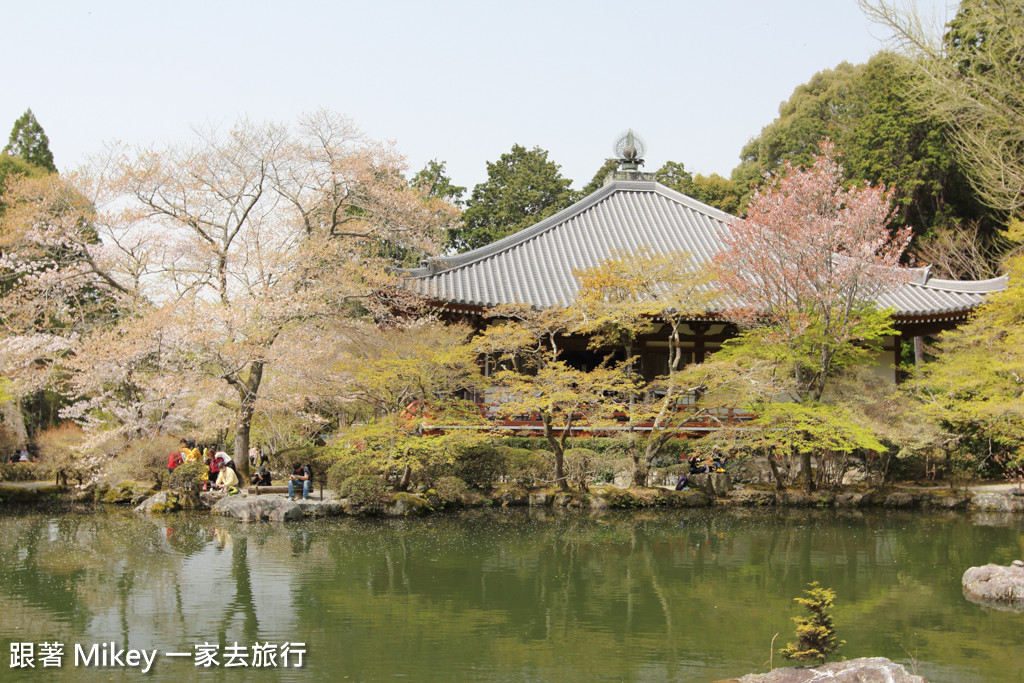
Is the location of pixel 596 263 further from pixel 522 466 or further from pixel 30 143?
pixel 30 143

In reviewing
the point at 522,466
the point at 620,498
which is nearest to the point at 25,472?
the point at 522,466

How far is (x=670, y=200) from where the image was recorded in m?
23.3

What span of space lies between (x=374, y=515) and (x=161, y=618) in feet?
21.1

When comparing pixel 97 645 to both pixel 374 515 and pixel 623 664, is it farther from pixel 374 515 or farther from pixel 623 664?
pixel 374 515

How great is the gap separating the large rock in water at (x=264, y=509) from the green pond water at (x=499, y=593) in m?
0.45

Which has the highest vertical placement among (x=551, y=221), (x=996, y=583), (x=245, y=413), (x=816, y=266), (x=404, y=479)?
(x=551, y=221)

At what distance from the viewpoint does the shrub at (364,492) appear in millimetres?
13672

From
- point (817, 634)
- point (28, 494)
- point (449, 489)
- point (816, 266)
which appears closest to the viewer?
point (817, 634)

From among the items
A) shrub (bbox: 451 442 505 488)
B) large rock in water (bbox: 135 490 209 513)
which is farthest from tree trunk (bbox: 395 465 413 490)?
large rock in water (bbox: 135 490 209 513)

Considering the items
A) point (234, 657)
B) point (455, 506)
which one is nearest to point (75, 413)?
point (455, 506)

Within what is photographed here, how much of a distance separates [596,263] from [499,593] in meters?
12.0

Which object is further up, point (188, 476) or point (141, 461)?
point (141, 461)

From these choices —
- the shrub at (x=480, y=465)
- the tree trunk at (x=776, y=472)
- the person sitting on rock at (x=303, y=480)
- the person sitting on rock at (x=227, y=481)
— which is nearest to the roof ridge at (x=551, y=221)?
the shrub at (x=480, y=465)

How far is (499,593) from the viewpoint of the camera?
8.62 meters
